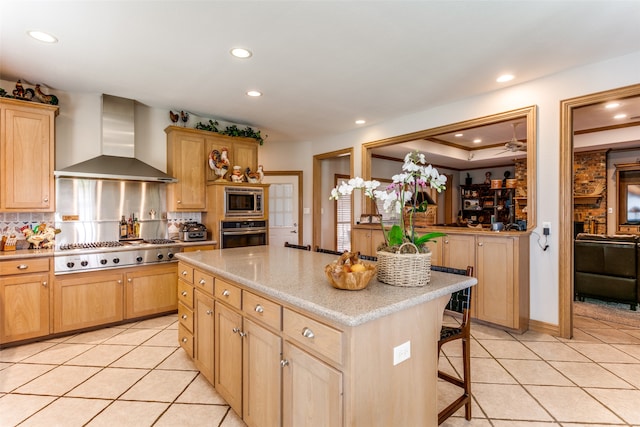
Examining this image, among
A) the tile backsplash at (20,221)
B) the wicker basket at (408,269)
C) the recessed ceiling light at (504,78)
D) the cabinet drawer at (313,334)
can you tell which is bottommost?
the cabinet drawer at (313,334)

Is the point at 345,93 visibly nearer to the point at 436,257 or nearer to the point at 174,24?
the point at 174,24

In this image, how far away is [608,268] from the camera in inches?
164

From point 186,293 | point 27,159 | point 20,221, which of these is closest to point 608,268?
point 186,293

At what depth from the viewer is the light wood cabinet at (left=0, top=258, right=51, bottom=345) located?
9.62 feet

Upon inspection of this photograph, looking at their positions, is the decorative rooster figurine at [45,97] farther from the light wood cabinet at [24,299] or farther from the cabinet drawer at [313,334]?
the cabinet drawer at [313,334]

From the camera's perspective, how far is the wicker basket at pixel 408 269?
5.19 ft

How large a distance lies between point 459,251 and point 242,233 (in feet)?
9.10

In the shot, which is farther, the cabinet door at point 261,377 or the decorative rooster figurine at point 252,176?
the decorative rooster figurine at point 252,176

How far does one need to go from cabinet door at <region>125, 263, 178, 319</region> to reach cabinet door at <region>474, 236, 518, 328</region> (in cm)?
349

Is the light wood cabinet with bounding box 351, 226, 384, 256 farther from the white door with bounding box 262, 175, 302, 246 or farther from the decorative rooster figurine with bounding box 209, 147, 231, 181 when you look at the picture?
the decorative rooster figurine with bounding box 209, 147, 231, 181

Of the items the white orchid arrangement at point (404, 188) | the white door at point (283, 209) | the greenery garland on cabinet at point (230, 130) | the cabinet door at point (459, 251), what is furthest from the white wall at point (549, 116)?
the white door at point (283, 209)

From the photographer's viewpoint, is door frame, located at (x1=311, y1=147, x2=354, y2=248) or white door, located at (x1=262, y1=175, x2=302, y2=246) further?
white door, located at (x1=262, y1=175, x2=302, y2=246)

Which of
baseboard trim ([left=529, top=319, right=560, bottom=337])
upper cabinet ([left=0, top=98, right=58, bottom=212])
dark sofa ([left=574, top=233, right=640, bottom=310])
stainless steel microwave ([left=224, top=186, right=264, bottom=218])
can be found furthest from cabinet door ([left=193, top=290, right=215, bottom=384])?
dark sofa ([left=574, top=233, right=640, bottom=310])

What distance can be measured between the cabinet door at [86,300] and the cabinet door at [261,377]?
2.40 metres
